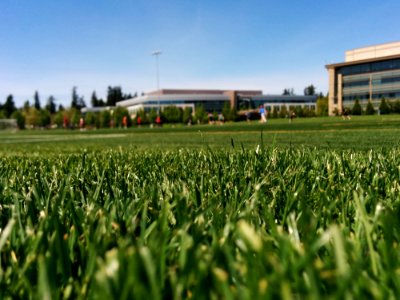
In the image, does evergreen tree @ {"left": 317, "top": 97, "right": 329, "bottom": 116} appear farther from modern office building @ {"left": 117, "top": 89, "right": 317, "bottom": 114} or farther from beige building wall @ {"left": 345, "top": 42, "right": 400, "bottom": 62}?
modern office building @ {"left": 117, "top": 89, "right": 317, "bottom": 114}

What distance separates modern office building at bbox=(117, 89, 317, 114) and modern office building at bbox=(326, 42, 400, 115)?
22515 mm

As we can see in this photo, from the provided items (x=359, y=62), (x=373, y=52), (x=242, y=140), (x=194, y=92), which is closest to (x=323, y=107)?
(x=359, y=62)

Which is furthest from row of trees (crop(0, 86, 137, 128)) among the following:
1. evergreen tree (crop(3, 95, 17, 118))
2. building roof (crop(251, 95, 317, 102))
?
building roof (crop(251, 95, 317, 102))

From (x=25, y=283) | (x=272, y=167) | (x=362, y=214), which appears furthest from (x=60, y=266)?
(x=272, y=167)

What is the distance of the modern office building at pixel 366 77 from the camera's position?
3789 inches

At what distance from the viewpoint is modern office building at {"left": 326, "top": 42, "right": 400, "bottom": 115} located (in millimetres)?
96250

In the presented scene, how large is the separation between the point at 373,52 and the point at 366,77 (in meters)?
8.97

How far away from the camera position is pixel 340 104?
336 feet

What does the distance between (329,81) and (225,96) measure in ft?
127

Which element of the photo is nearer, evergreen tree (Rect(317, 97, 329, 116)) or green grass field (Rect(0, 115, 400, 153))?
green grass field (Rect(0, 115, 400, 153))

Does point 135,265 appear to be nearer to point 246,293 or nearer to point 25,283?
point 246,293

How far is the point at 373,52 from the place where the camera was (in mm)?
103562

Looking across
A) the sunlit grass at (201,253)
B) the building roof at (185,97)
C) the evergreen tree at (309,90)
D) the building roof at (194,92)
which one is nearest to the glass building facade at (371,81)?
the building roof at (194,92)

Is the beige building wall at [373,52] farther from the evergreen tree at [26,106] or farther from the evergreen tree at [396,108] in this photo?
the evergreen tree at [26,106]
